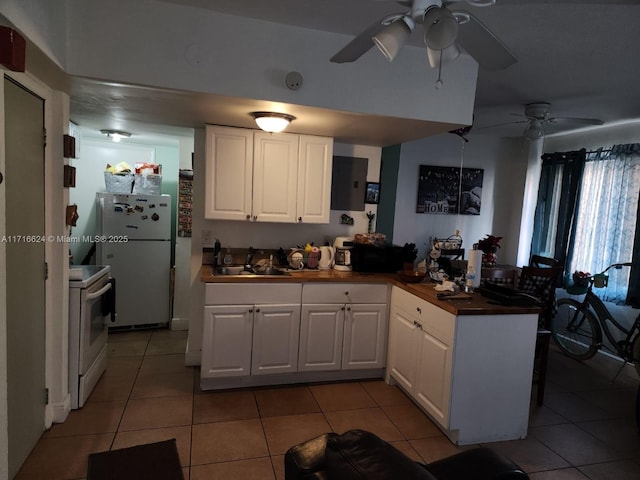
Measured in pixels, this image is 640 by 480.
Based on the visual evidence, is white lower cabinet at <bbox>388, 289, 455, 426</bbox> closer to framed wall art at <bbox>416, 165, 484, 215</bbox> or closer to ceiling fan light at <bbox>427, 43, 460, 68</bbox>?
ceiling fan light at <bbox>427, 43, 460, 68</bbox>

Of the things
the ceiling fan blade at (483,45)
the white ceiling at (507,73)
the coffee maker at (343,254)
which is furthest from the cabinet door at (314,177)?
the ceiling fan blade at (483,45)

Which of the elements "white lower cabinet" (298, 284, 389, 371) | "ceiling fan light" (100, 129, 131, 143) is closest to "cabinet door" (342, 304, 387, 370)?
"white lower cabinet" (298, 284, 389, 371)

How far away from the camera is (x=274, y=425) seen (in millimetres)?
2744

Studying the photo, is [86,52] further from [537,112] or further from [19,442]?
[537,112]

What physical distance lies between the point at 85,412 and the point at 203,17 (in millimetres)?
2612

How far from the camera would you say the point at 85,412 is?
2.76 meters

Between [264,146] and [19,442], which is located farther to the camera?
[264,146]

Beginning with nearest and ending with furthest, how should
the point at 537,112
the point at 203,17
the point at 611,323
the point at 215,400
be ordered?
the point at 203,17, the point at 215,400, the point at 537,112, the point at 611,323

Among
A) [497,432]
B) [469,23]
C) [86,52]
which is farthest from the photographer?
[497,432]

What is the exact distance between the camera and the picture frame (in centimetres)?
395

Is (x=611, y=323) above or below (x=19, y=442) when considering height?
above

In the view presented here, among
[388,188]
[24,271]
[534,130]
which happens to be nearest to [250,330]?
[24,271]

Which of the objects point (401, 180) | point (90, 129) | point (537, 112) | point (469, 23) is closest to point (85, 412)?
point (90, 129)

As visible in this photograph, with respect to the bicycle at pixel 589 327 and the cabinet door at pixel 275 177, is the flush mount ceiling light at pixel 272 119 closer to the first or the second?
the cabinet door at pixel 275 177
